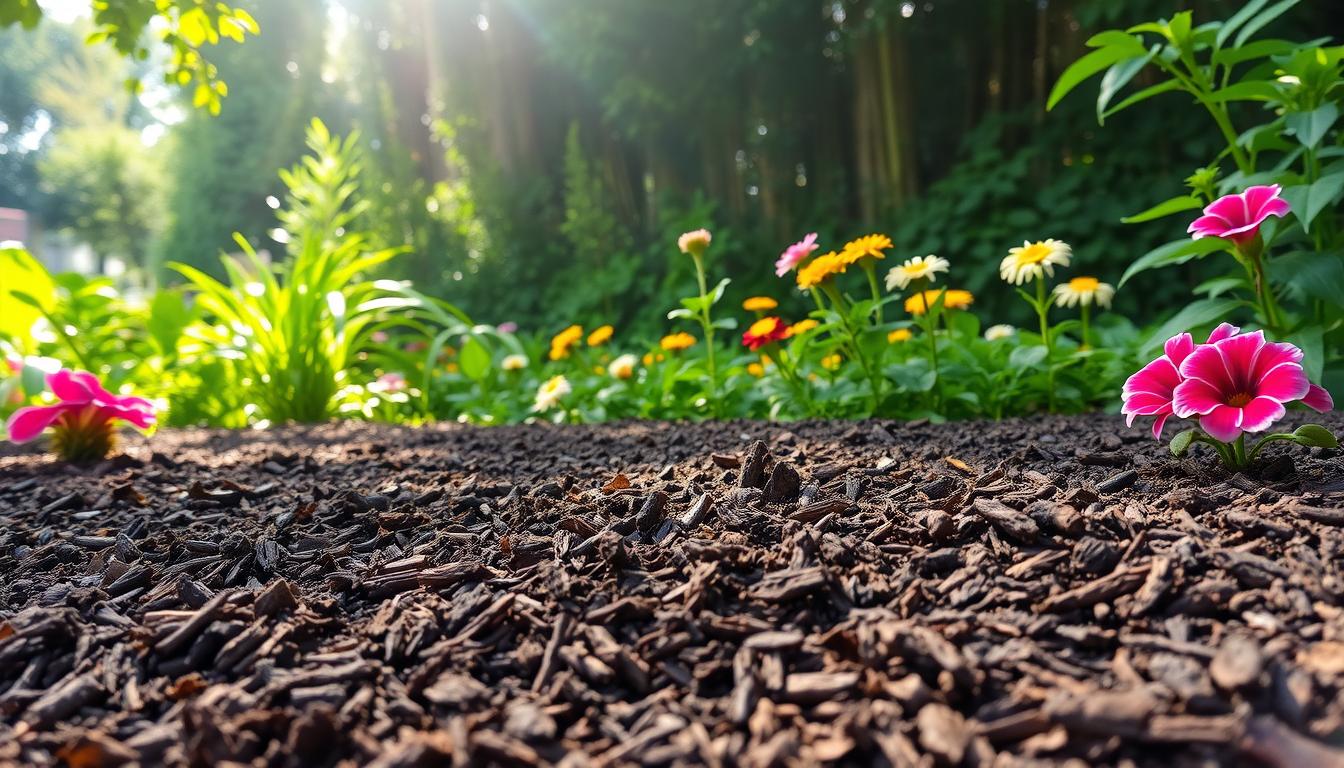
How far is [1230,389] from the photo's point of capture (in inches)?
52.0

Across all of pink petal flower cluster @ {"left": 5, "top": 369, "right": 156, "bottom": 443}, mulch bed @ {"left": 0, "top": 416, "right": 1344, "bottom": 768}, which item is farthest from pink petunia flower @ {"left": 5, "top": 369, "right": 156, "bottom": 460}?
mulch bed @ {"left": 0, "top": 416, "right": 1344, "bottom": 768}

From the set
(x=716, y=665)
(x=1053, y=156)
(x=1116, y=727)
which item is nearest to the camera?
(x=1116, y=727)

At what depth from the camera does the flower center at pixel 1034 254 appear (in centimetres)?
226

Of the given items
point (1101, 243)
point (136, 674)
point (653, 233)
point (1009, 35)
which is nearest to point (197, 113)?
point (653, 233)

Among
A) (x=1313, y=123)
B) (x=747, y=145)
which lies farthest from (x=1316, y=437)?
(x=747, y=145)

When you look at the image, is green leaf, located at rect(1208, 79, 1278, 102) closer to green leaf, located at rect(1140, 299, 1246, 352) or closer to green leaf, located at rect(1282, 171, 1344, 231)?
green leaf, located at rect(1282, 171, 1344, 231)

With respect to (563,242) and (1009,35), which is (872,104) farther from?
(563,242)

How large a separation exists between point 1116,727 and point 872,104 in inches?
222

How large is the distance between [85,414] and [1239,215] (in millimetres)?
3297

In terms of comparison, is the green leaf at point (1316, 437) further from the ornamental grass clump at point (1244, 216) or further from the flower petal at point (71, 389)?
the flower petal at point (71, 389)

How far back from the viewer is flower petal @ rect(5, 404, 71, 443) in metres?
2.34

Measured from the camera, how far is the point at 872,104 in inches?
225

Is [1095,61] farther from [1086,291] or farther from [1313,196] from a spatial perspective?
[1086,291]

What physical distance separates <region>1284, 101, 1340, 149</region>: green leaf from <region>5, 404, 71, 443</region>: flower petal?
3.56 m
